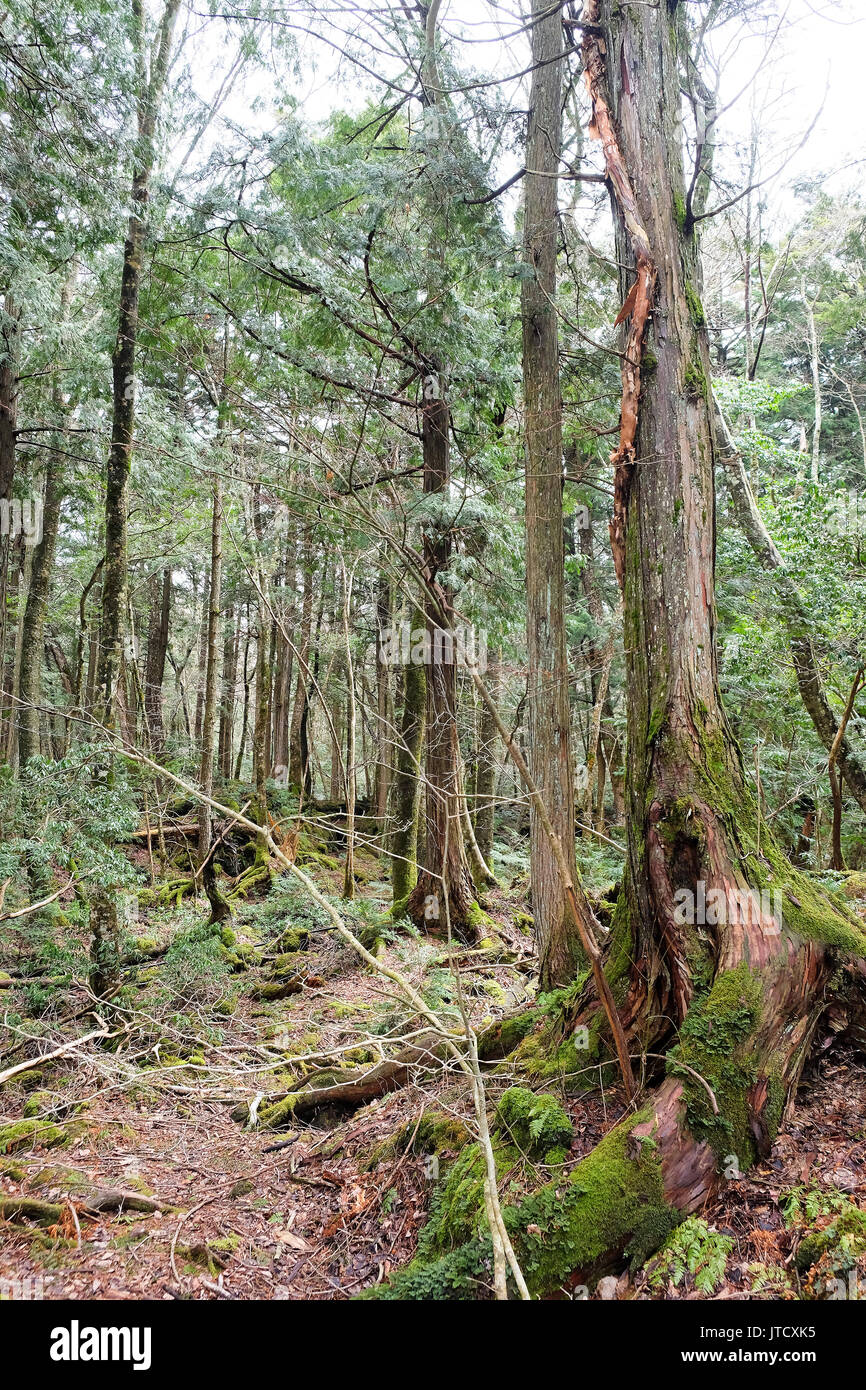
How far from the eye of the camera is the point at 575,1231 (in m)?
2.66

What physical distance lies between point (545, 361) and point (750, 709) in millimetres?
5801

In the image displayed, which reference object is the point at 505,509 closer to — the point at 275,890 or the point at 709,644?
the point at 709,644

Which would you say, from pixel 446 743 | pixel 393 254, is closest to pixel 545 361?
pixel 393 254

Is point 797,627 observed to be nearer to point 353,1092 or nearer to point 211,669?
point 353,1092

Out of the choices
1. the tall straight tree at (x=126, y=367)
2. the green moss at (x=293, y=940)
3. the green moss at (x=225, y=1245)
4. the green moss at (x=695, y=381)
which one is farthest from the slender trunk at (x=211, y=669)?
the green moss at (x=695, y=381)

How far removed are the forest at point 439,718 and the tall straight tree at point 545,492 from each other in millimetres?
42

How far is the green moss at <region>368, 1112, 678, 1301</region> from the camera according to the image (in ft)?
8.61

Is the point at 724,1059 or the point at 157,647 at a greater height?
the point at 157,647

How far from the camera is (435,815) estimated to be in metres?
8.69

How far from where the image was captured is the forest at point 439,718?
3029 millimetres

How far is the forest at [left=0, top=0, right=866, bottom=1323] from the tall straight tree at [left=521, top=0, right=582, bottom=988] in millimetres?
42

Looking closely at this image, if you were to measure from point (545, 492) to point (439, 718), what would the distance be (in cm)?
351

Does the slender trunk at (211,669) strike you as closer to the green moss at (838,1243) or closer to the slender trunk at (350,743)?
the slender trunk at (350,743)

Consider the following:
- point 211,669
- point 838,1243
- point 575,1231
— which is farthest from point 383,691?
point 838,1243
